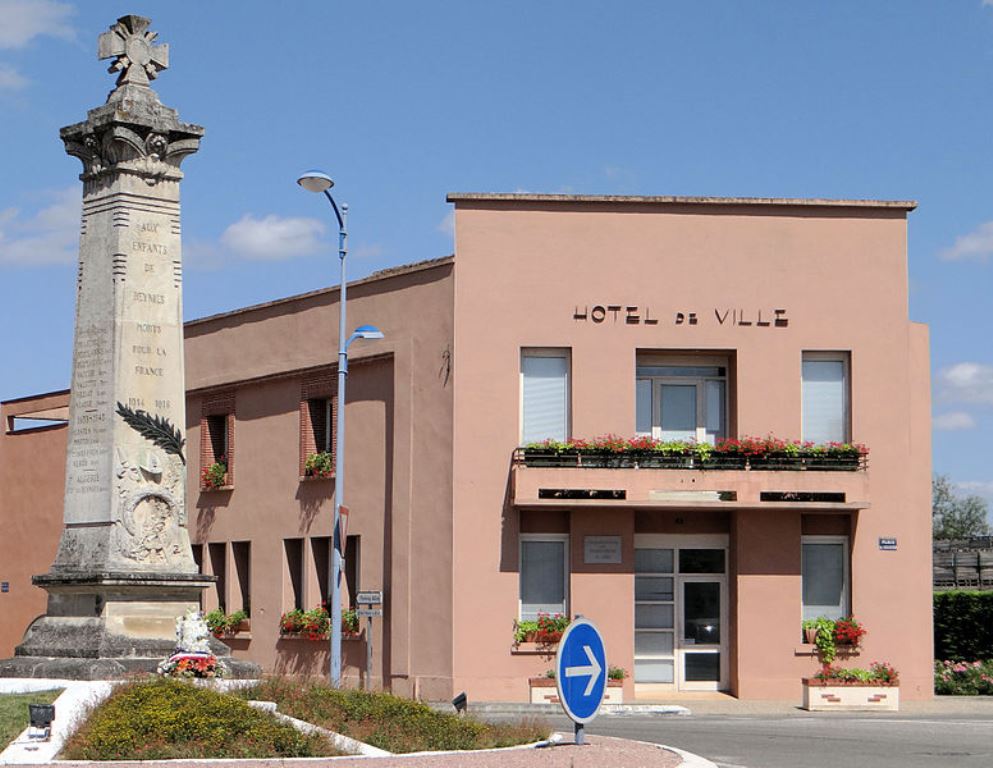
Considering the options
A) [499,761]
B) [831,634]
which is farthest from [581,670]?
[831,634]

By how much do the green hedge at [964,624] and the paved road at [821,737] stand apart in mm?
10328

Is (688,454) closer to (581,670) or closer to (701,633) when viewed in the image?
(701,633)

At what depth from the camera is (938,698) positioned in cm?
3350

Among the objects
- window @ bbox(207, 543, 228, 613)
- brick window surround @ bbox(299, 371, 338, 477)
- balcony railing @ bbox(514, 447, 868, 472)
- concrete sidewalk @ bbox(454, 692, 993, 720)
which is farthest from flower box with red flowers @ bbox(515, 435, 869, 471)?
window @ bbox(207, 543, 228, 613)

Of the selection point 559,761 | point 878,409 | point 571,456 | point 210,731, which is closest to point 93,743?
point 210,731

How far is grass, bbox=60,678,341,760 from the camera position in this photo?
1470 centimetres

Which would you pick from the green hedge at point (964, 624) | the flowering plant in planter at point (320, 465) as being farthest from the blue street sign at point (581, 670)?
the green hedge at point (964, 624)

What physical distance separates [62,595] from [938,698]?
1967 cm

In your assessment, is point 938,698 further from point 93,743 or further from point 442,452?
point 93,743

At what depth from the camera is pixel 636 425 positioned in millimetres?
32375

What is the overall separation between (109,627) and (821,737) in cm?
935

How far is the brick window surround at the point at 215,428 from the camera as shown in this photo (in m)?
38.1

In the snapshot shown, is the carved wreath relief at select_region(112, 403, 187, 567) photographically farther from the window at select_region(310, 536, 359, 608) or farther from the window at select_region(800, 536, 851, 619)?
the window at select_region(800, 536, 851, 619)

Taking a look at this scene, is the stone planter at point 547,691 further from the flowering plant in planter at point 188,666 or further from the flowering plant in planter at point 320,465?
the flowering plant in planter at point 188,666
